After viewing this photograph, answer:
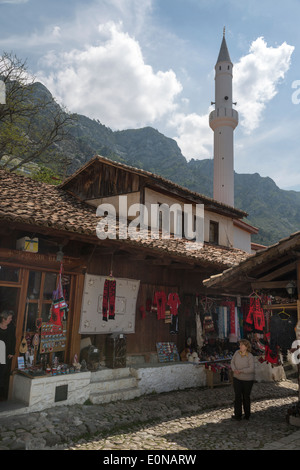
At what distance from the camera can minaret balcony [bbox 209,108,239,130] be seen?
30.0 metres

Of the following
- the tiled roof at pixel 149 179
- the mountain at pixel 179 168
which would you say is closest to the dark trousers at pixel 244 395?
the tiled roof at pixel 149 179

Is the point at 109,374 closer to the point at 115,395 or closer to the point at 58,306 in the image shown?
the point at 115,395

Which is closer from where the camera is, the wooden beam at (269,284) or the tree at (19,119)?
the wooden beam at (269,284)

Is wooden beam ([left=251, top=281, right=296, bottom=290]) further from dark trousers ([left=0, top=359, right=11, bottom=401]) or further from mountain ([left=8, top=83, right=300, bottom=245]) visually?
mountain ([left=8, top=83, right=300, bottom=245])

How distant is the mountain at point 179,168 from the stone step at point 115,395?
5784 cm

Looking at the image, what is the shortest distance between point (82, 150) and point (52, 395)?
6672 cm

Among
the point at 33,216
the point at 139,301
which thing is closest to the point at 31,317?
the point at 33,216

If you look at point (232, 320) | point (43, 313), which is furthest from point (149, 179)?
point (43, 313)

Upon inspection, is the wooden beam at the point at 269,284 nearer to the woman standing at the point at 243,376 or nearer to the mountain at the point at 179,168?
the woman standing at the point at 243,376

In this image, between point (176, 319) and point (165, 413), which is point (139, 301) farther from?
point (165, 413)

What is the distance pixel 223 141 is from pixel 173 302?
2253 centimetres

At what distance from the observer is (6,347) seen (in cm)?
703

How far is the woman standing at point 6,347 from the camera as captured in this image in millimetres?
6910

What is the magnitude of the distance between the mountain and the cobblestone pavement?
58793 mm
